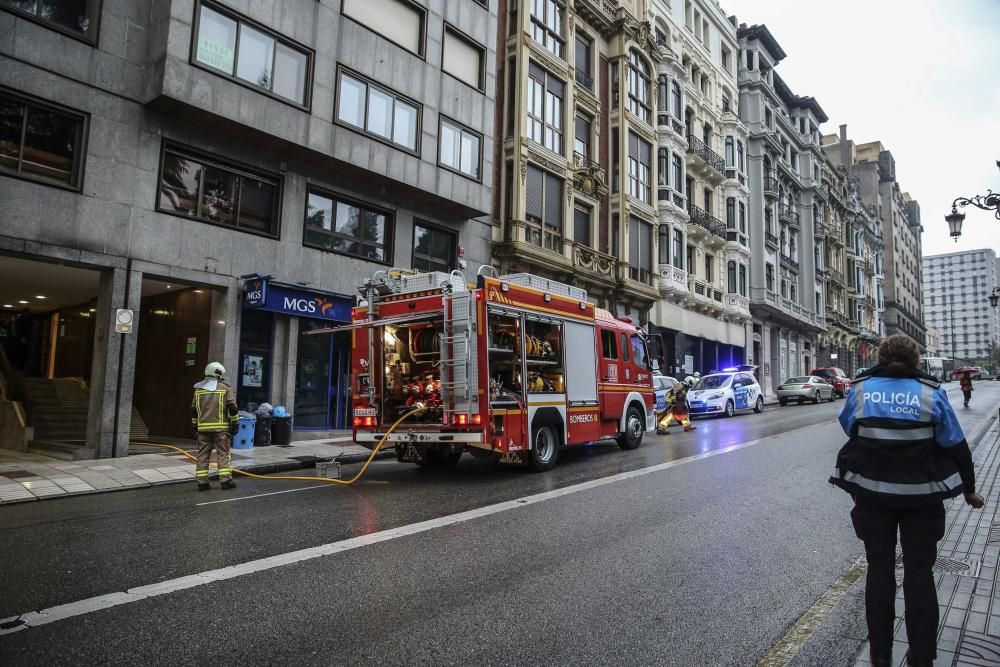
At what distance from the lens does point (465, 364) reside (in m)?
9.32

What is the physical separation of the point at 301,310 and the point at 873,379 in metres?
13.3

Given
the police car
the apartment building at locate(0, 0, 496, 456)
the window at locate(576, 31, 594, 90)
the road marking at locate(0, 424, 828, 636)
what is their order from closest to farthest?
the road marking at locate(0, 424, 828, 636) → the apartment building at locate(0, 0, 496, 456) → the police car → the window at locate(576, 31, 594, 90)

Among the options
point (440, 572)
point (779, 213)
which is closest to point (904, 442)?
point (440, 572)

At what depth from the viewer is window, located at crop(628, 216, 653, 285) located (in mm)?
28516

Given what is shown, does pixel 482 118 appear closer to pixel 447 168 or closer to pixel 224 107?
pixel 447 168

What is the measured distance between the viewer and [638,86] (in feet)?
98.5

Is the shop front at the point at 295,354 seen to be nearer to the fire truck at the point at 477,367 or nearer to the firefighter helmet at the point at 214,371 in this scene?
the fire truck at the point at 477,367

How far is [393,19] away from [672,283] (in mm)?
17963

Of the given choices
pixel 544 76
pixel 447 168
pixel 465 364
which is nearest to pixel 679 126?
pixel 544 76

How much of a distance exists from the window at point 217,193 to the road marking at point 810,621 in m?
13.1

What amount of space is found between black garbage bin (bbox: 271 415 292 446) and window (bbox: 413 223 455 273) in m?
5.81

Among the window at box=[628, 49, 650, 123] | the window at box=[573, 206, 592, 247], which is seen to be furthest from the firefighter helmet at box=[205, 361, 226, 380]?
the window at box=[628, 49, 650, 123]

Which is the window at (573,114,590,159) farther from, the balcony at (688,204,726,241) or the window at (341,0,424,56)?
the window at (341,0,424,56)

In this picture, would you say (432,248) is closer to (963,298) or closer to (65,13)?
(65,13)
